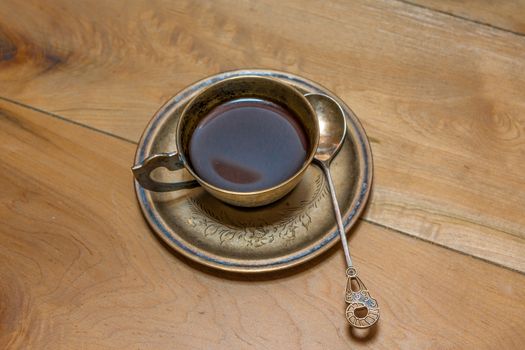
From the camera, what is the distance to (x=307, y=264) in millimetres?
676

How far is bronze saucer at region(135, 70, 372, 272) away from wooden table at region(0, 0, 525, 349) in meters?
0.04

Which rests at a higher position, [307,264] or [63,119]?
[63,119]

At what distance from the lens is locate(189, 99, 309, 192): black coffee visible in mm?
664

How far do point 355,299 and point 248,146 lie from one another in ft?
0.76

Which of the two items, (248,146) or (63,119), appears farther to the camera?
(63,119)

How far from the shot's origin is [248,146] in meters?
0.69

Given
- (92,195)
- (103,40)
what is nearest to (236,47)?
(103,40)

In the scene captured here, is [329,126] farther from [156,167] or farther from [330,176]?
[156,167]

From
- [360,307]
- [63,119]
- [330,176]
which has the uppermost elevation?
[63,119]

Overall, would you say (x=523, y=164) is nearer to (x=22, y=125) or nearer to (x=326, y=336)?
(x=326, y=336)

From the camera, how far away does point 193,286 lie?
68 cm

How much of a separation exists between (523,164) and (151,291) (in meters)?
0.53

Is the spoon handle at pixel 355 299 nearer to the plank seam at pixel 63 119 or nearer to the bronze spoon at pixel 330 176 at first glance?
the bronze spoon at pixel 330 176

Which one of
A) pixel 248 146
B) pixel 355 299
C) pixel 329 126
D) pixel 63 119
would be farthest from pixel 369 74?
pixel 63 119
